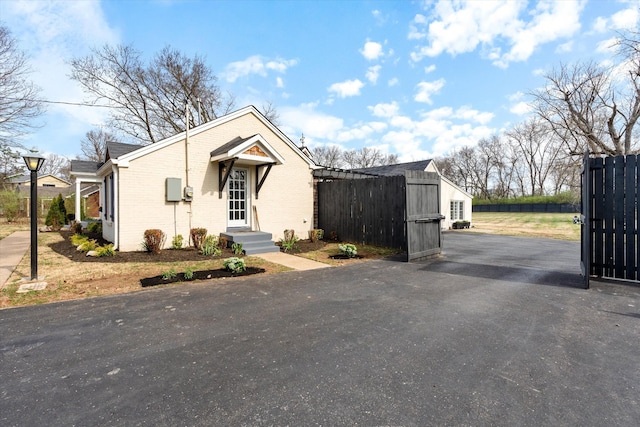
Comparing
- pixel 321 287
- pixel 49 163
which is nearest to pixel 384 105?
pixel 321 287

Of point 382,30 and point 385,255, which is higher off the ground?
Answer: point 382,30

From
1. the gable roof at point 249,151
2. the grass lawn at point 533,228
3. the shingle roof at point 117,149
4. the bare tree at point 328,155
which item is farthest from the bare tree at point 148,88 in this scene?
the bare tree at point 328,155

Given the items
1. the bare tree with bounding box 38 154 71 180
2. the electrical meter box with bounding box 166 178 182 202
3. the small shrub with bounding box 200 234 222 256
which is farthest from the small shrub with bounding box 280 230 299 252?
the bare tree with bounding box 38 154 71 180

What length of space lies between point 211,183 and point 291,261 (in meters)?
4.05

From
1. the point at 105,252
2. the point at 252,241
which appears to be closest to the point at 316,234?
the point at 252,241

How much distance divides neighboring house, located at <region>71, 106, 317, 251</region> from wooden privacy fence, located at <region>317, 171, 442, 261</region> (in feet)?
3.67

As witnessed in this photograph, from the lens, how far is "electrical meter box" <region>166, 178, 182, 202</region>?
8.93 m

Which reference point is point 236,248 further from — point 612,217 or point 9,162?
point 9,162

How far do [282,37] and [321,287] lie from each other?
34.1ft

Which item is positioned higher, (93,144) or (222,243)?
(93,144)

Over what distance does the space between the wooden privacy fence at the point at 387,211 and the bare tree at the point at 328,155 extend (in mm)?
38144

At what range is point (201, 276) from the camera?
6.23m

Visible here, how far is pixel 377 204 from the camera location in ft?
33.7

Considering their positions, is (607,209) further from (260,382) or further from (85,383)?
(85,383)
